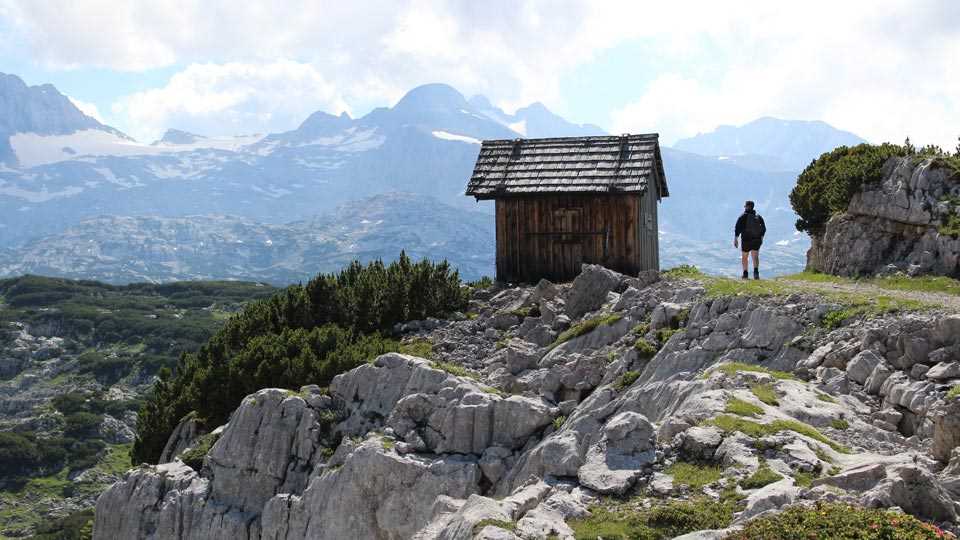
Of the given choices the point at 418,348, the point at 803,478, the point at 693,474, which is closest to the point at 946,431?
the point at 803,478

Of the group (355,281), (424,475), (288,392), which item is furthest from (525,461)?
(355,281)

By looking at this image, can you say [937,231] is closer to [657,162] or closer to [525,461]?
[657,162]

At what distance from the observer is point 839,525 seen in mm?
11422

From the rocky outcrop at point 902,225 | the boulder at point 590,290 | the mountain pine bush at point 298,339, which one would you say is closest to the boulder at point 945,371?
the rocky outcrop at point 902,225

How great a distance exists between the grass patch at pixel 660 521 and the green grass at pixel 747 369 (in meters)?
6.48

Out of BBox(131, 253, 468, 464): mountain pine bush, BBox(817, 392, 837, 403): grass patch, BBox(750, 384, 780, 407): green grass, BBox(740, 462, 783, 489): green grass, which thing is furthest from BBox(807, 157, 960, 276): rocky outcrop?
BBox(740, 462, 783, 489): green grass

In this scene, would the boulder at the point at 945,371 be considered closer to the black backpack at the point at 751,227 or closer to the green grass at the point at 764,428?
the green grass at the point at 764,428

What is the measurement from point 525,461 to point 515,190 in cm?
1875

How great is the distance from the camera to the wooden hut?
37375 mm

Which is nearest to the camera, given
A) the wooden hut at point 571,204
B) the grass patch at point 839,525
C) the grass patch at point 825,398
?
the grass patch at point 839,525

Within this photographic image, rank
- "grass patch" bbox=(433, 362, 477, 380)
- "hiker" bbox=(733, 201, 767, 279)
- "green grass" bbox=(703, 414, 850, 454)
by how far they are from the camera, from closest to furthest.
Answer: "green grass" bbox=(703, 414, 850, 454), "grass patch" bbox=(433, 362, 477, 380), "hiker" bbox=(733, 201, 767, 279)

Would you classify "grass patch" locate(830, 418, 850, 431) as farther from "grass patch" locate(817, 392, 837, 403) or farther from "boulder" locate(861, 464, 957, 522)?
"boulder" locate(861, 464, 957, 522)

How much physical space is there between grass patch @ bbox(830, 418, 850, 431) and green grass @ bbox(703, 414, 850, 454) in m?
1.12

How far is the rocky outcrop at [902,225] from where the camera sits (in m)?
30.9
